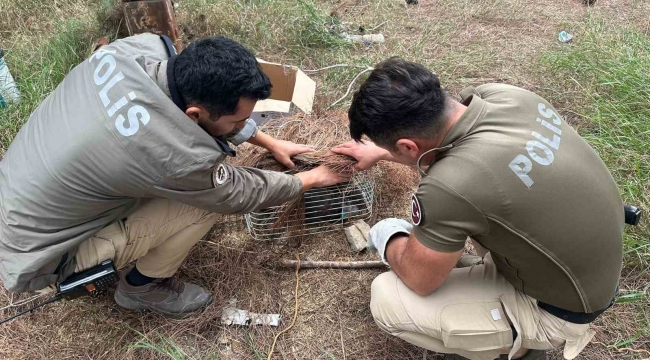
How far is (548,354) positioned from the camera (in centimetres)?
223

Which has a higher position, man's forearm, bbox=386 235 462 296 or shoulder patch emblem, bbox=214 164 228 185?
shoulder patch emblem, bbox=214 164 228 185

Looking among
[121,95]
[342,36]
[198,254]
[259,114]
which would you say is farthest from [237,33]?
[121,95]

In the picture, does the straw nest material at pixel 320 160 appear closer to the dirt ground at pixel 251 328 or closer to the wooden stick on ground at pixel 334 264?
the dirt ground at pixel 251 328

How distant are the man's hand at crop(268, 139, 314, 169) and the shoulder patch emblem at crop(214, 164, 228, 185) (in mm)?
527

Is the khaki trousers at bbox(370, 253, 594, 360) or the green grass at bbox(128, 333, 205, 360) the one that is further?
the green grass at bbox(128, 333, 205, 360)

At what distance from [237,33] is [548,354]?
13.1ft

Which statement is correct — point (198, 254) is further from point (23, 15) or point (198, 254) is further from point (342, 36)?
point (23, 15)

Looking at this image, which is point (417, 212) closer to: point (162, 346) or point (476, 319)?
point (476, 319)

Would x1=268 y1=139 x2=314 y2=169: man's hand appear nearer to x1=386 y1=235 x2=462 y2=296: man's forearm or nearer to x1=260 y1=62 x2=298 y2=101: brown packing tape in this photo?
x1=386 y1=235 x2=462 y2=296: man's forearm

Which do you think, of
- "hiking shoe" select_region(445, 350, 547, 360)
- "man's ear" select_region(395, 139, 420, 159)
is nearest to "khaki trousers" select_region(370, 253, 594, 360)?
"hiking shoe" select_region(445, 350, 547, 360)

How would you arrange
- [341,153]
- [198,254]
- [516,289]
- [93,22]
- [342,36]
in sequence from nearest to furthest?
[516,289], [341,153], [198,254], [93,22], [342,36]

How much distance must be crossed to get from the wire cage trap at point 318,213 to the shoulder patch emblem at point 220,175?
597 millimetres

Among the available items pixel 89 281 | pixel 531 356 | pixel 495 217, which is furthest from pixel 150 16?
pixel 531 356

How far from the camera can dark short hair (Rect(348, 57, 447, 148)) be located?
1.62m
